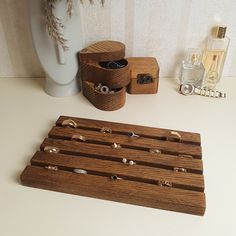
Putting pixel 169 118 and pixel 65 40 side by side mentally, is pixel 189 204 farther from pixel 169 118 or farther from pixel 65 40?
pixel 65 40

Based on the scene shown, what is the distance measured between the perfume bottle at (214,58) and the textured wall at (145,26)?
4cm

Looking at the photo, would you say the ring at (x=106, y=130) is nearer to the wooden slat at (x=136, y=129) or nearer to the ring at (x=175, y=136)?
the wooden slat at (x=136, y=129)

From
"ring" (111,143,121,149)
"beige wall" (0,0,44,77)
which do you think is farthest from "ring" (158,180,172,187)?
"beige wall" (0,0,44,77)

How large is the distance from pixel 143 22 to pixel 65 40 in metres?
0.26

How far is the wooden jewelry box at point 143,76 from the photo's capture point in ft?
2.63

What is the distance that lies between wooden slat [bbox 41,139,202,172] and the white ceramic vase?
0.77ft

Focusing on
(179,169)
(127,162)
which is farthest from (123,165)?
(179,169)

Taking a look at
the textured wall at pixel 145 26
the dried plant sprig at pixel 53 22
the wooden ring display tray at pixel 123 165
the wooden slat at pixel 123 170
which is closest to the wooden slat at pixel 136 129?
the wooden ring display tray at pixel 123 165

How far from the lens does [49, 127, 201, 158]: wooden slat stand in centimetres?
60

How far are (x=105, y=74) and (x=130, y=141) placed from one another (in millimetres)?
216

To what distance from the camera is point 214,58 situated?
0.84 m

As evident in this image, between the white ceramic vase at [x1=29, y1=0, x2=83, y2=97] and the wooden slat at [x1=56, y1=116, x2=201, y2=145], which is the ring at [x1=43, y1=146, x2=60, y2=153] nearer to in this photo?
the wooden slat at [x1=56, y1=116, x2=201, y2=145]

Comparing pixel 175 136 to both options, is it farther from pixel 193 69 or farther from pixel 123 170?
pixel 193 69

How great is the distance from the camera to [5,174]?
578 millimetres
